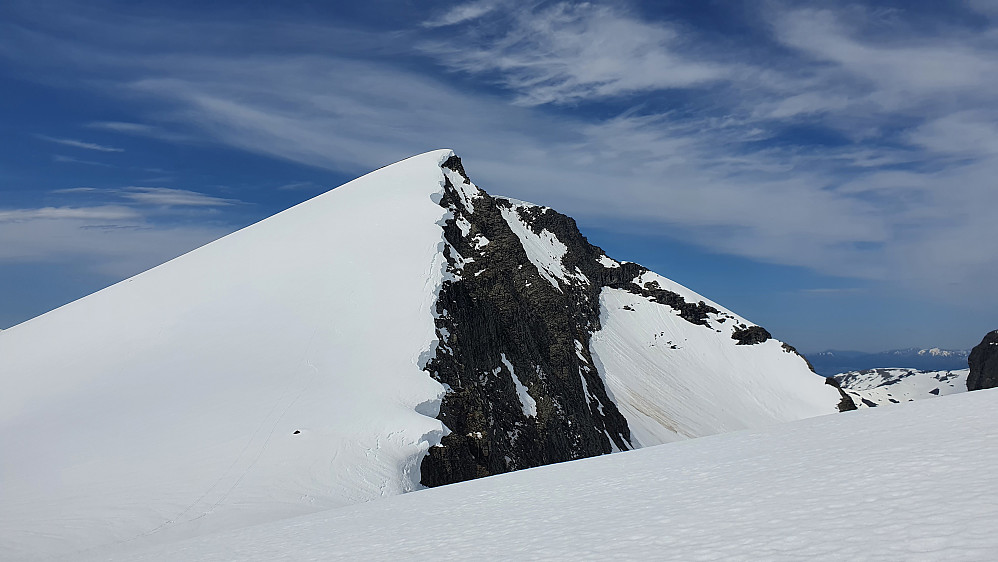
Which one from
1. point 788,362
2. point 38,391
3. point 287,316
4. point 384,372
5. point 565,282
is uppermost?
point 565,282

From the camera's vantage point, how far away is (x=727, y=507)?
8.41 m

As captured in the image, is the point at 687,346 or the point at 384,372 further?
the point at 687,346

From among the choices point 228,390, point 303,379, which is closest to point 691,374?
point 303,379

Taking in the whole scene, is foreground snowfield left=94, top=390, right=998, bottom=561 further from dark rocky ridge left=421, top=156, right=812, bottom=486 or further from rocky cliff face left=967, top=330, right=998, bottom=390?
rocky cliff face left=967, top=330, right=998, bottom=390

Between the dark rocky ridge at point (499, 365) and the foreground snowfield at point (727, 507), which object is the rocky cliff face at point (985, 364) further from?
the foreground snowfield at point (727, 507)

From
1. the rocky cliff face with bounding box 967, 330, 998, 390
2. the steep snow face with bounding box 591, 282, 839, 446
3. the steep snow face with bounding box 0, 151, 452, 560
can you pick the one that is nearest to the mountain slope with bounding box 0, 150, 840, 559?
the steep snow face with bounding box 0, 151, 452, 560

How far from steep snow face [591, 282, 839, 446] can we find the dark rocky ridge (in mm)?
10095

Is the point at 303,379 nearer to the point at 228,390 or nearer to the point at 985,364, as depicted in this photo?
the point at 228,390

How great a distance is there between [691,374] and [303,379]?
66644 millimetres

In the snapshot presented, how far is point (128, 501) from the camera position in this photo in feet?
56.7

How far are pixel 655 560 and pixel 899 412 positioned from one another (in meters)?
9.61

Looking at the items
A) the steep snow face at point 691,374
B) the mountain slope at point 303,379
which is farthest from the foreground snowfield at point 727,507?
the steep snow face at point 691,374

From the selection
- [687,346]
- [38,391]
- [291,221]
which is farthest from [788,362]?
[38,391]

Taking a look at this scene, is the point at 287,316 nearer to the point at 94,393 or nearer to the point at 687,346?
the point at 94,393
